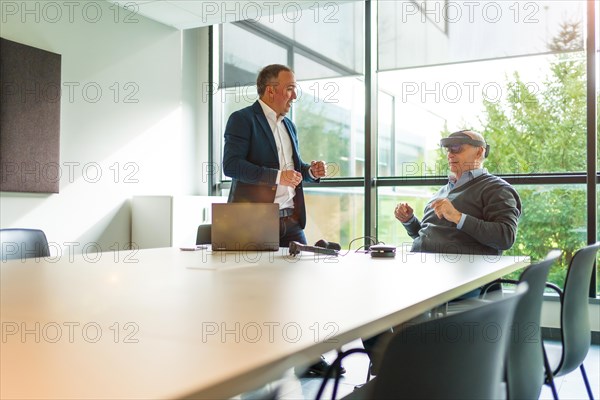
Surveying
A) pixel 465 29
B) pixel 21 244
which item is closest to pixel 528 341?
pixel 21 244

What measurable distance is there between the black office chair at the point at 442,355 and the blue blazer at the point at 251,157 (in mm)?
1910

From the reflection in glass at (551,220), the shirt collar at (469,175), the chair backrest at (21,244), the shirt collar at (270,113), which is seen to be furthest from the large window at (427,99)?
the chair backrest at (21,244)

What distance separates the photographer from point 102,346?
0.82 metres

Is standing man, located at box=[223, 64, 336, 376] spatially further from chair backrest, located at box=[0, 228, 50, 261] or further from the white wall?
the white wall

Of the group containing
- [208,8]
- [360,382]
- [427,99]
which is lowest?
[360,382]

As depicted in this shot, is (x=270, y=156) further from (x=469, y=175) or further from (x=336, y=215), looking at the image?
(x=336, y=215)

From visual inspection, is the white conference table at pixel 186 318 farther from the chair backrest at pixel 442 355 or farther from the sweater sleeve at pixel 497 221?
the sweater sleeve at pixel 497 221

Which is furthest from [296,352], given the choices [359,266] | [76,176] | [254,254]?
[76,176]

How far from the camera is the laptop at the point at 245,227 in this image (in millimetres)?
2398

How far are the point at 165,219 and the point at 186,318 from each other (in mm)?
3912

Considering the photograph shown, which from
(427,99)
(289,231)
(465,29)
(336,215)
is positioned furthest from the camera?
(336,215)

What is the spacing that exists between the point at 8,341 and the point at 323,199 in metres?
4.48

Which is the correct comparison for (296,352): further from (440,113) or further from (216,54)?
(216,54)

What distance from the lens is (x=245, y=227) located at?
2428mm
